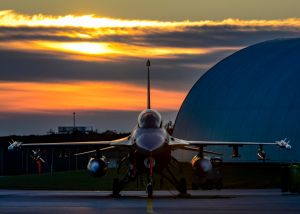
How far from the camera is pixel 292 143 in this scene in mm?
85938

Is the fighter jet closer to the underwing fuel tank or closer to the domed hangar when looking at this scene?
the underwing fuel tank

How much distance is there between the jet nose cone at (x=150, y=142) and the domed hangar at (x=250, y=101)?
36827mm

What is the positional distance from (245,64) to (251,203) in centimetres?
5490

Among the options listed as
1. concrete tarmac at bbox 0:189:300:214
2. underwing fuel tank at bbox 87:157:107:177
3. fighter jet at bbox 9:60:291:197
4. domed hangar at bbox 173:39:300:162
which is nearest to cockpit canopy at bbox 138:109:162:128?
fighter jet at bbox 9:60:291:197

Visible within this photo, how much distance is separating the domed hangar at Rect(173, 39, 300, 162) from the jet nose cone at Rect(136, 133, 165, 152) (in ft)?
121

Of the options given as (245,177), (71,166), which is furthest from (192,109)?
(71,166)

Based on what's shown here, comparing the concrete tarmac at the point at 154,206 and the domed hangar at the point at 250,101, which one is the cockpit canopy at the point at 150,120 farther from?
the domed hangar at the point at 250,101

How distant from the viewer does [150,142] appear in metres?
50.3

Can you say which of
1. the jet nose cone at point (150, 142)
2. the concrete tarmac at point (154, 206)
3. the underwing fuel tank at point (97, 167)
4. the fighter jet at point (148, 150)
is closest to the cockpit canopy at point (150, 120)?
the fighter jet at point (148, 150)

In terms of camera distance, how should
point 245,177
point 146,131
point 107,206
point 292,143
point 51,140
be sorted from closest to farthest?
point 107,206 < point 146,131 < point 245,177 < point 292,143 < point 51,140

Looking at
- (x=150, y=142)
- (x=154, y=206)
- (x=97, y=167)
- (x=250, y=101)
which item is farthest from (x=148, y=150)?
(x=250, y=101)

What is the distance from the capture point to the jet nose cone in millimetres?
50250

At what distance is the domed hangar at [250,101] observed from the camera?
87.7m

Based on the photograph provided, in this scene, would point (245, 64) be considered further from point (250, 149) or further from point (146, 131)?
point (146, 131)
